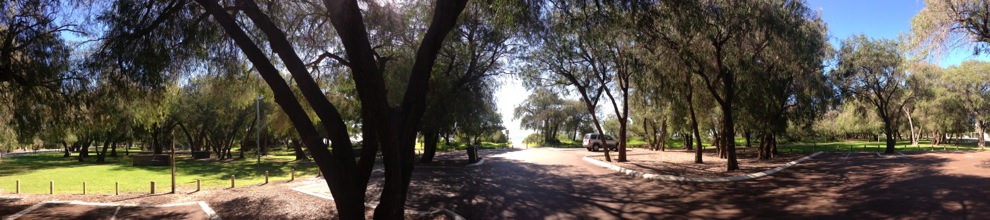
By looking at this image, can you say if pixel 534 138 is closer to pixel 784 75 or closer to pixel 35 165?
pixel 784 75

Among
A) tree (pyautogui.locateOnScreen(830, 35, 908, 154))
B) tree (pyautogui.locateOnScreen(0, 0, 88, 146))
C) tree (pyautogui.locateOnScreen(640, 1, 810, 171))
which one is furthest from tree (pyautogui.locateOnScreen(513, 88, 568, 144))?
tree (pyautogui.locateOnScreen(0, 0, 88, 146))

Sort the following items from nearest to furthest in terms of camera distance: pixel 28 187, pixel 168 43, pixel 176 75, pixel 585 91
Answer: pixel 168 43, pixel 176 75, pixel 28 187, pixel 585 91

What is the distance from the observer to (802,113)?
23.8m

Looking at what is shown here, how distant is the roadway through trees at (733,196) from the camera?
9047 millimetres

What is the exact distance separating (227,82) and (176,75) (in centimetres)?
194

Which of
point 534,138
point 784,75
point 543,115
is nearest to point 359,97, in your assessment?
point 784,75

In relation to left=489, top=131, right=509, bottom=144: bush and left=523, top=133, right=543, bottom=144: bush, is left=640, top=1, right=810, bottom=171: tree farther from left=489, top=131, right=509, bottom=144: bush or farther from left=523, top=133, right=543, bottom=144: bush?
left=489, top=131, right=509, bottom=144: bush

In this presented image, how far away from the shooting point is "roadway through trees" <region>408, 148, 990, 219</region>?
9.05m

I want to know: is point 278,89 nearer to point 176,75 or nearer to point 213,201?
point 176,75

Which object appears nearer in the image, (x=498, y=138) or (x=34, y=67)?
(x=34, y=67)

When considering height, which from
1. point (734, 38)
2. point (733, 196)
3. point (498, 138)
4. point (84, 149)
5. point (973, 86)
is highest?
point (734, 38)

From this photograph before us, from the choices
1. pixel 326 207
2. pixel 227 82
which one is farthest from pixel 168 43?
pixel 326 207

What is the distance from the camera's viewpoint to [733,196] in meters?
11.4

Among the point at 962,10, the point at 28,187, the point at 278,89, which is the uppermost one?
the point at 962,10
